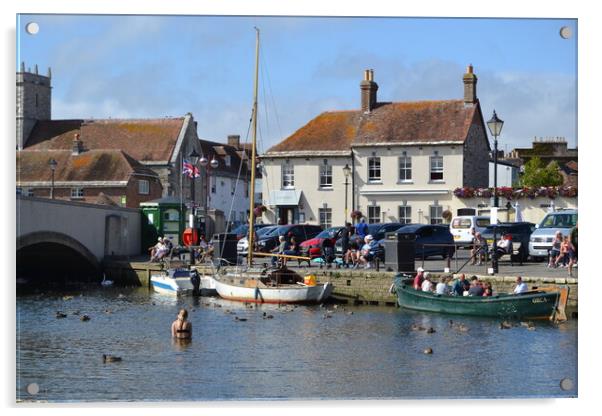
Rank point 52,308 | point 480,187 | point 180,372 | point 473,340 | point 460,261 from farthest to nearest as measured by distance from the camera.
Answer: point 480,187
point 460,261
point 52,308
point 473,340
point 180,372

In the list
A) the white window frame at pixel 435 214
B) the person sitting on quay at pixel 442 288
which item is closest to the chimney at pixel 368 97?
the white window frame at pixel 435 214

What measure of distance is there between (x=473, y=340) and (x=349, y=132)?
101 ft

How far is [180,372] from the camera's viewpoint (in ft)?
68.8

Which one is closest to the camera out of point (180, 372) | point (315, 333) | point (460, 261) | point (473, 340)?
point (180, 372)

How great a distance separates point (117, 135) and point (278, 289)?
35.7 metres

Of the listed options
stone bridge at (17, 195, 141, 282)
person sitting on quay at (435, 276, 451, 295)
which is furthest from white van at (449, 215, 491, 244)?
stone bridge at (17, 195, 141, 282)

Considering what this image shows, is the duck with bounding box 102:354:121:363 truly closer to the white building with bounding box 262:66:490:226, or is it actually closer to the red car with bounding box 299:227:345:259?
the red car with bounding box 299:227:345:259

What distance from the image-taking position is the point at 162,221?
49.2 m

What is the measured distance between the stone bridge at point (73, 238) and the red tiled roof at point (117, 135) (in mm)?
18970

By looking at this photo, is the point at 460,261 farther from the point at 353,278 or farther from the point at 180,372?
the point at 180,372

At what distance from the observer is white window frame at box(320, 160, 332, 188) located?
183ft

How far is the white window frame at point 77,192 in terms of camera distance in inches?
2285

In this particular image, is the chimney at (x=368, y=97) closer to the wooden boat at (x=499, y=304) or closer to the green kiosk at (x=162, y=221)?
the green kiosk at (x=162, y=221)

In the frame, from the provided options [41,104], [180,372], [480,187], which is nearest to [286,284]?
[180,372]
